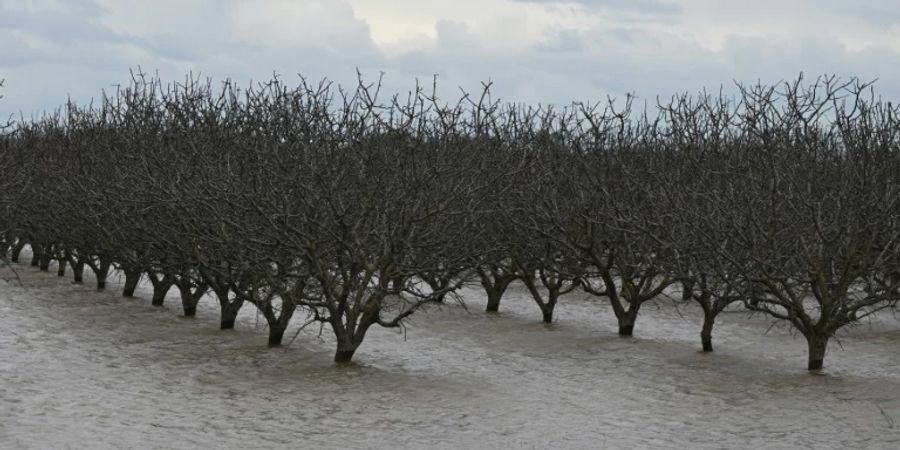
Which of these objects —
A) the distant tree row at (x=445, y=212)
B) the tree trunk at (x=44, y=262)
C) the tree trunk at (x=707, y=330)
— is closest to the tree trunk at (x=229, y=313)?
the distant tree row at (x=445, y=212)

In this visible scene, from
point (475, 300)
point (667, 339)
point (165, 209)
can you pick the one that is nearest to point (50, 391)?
point (165, 209)

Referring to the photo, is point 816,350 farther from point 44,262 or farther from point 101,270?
point 44,262

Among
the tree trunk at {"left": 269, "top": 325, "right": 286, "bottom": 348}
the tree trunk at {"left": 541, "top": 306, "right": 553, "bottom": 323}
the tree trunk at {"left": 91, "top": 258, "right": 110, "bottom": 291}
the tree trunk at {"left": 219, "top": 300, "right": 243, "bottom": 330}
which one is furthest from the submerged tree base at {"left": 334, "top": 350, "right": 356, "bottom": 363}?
the tree trunk at {"left": 91, "top": 258, "right": 110, "bottom": 291}

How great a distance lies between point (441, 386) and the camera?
15.8 m

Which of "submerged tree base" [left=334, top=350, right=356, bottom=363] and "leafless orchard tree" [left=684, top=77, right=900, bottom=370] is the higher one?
"leafless orchard tree" [left=684, top=77, right=900, bottom=370]

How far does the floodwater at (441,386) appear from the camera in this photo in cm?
1248

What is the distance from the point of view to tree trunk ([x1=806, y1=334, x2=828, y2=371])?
17.3 m

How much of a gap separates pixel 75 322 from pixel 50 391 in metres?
8.61

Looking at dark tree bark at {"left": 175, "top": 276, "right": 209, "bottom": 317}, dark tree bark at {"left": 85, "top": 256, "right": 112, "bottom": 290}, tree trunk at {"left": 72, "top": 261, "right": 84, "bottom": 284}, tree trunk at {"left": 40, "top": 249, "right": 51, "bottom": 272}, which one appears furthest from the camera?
tree trunk at {"left": 40, "top": 249, "right": 51, "bottom": 272}

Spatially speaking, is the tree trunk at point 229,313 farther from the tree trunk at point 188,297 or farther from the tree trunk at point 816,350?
the tree trunk at point 816,350

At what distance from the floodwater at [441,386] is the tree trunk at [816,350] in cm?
29

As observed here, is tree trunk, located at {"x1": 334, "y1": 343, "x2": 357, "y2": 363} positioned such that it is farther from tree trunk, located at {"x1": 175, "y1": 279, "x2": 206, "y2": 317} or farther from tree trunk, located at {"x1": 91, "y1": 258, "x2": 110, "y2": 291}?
tree trunk, located at {"x1": 91, "y1": 258, "x2": 110, "y2": 291}

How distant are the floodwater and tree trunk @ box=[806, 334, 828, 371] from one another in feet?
0.95

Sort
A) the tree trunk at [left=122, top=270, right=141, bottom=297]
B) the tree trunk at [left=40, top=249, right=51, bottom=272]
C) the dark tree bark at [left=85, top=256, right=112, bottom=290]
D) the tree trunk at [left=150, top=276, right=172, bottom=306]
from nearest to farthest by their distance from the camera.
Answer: the tree trunk at [left=150, top=276, right=172, bottom=306]
the tree trunk at [left=122, top=270, right=141, bottom=297]
the dark tree bark at [left=85, top=256, right=112, bottom=290]
the tree trunk at [left=40, top=249, right=51, bottom=272]
